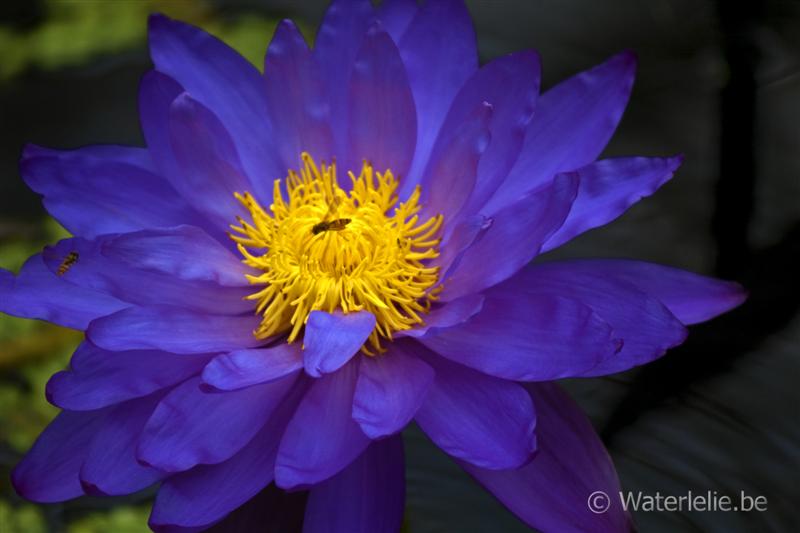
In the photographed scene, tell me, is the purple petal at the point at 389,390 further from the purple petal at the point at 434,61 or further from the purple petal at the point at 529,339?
the purple petal at the point at 434,61

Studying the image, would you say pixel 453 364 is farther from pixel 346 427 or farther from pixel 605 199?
pixel 605 199

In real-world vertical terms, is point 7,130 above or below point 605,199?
below

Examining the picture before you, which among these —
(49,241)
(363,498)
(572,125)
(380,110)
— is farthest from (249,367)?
(49,241)

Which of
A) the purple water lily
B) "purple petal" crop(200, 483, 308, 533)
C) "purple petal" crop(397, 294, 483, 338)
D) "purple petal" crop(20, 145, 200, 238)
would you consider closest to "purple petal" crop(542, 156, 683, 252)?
the purple water lily

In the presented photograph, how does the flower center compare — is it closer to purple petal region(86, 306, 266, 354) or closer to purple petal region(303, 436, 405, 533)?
purple petal region(86, 306, 266, 354)

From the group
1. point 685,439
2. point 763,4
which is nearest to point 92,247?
point 685,439

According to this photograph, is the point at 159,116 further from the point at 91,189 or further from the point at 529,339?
the point at 529,339
